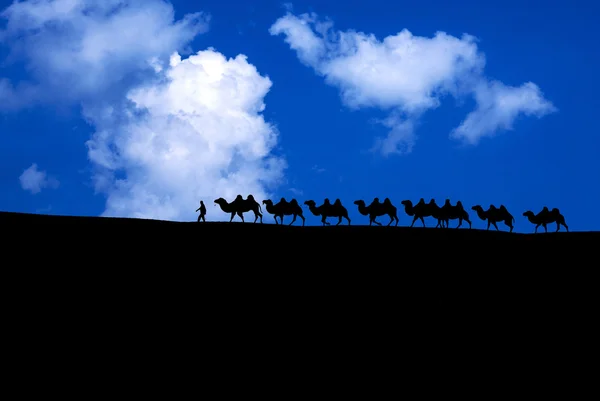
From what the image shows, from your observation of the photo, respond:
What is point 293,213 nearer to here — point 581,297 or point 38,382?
point 581,297

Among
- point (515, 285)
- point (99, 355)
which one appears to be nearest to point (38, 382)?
point (99, 355)

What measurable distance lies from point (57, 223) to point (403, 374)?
13093mm

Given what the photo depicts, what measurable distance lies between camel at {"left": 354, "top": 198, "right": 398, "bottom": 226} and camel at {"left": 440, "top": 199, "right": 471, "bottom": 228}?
6.12 feet

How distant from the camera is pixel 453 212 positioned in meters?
26.4

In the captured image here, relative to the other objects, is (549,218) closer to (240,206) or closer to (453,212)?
(453,212)

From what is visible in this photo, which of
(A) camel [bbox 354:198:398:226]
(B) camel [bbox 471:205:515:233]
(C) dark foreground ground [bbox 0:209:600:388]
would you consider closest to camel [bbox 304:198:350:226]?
(A) camel [bbox 354:198:398:226]

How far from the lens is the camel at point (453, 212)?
86.2ft

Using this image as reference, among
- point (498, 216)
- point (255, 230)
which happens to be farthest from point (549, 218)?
point (255, 230)

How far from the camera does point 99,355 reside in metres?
15.5

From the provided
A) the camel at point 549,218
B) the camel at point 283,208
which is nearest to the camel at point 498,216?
the camel at point 549,218

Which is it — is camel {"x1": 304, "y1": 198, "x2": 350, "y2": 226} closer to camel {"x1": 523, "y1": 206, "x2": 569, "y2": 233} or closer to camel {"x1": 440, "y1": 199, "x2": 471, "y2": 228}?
camel {"x1": 440, "y1": 199, "x2": 471, "y2": 228}

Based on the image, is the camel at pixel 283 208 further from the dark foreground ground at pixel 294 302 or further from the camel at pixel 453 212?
the camel at pixel 453 212

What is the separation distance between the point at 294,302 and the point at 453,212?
10768mm

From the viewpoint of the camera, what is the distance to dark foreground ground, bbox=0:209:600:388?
1570 centimetres
